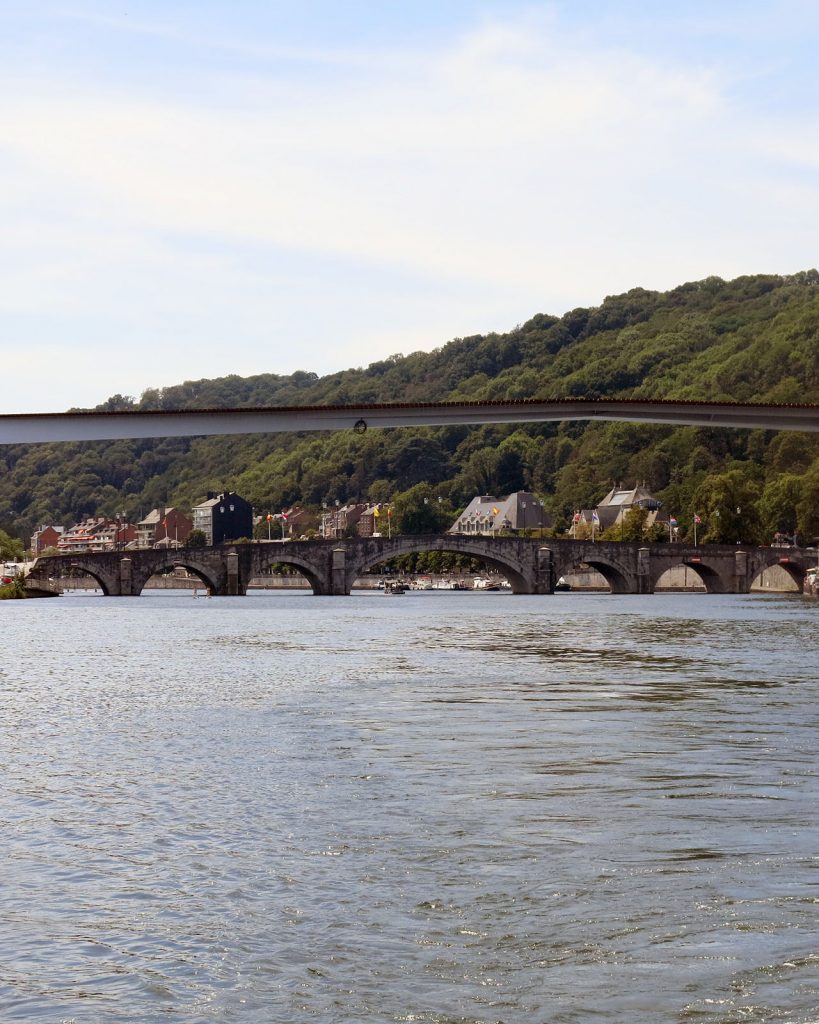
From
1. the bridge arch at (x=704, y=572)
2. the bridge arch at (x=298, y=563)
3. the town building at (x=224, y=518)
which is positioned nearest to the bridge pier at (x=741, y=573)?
the bridge arch at (x=704, y=572)

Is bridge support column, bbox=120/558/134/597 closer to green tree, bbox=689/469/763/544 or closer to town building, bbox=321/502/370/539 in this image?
green tree, bbox=689/469/763/544

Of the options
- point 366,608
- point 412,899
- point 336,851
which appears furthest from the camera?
point 366,608

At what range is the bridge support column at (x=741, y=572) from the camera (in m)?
115

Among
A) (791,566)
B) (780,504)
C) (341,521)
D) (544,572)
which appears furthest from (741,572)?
(341,521)

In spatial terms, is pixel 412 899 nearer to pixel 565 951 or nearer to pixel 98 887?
pixel 565 951

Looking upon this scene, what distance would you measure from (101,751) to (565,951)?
11.2 meters

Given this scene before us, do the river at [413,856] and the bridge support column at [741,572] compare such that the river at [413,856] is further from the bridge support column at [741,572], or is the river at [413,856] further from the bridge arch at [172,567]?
the bridge support column at [741,572]

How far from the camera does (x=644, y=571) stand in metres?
118

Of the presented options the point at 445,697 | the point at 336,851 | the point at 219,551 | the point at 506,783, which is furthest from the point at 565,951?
the point at 219,551

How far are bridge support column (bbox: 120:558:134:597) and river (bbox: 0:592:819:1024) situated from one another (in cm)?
8784

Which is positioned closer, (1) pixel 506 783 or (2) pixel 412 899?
Answer: (2) pixel 412 899

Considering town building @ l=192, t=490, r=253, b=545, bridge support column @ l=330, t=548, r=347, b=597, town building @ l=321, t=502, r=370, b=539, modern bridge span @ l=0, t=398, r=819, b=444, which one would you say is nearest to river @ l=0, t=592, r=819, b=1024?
modern bridge span @ l=0, t=398, r=819, b=444

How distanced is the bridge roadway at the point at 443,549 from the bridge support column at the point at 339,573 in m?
0.04

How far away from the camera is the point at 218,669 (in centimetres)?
3575
